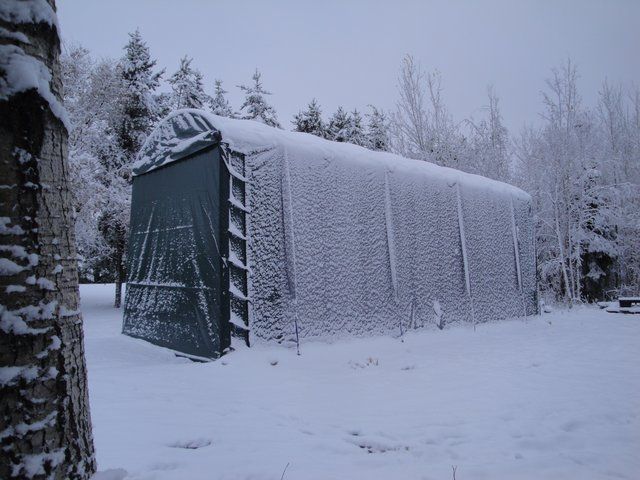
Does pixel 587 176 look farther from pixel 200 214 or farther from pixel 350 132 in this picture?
pixel 200 214

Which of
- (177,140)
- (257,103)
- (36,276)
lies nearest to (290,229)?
(177,140)

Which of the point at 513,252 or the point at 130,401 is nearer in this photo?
the point at 130,401

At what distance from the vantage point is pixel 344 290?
5.87 metres

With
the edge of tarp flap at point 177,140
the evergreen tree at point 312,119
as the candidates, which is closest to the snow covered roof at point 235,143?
the edge of tarp flap at point 177,140

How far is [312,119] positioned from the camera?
25.1m

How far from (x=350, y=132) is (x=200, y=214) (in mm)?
23398

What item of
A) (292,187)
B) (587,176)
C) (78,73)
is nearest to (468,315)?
(292,187)

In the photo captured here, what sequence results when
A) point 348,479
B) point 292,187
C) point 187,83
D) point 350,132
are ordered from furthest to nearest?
point 350,132 → point 187,83 → point 292,187 → point 348,479

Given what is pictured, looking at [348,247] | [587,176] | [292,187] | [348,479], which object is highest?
[587,176]

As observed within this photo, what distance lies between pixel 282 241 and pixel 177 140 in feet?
7.66

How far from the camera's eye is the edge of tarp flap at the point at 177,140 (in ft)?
17.2

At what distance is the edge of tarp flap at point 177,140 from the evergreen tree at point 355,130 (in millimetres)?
21643

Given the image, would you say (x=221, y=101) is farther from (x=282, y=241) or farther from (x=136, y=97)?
(x=282, y=241)

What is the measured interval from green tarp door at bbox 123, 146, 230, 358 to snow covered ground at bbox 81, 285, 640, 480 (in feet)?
1.47
